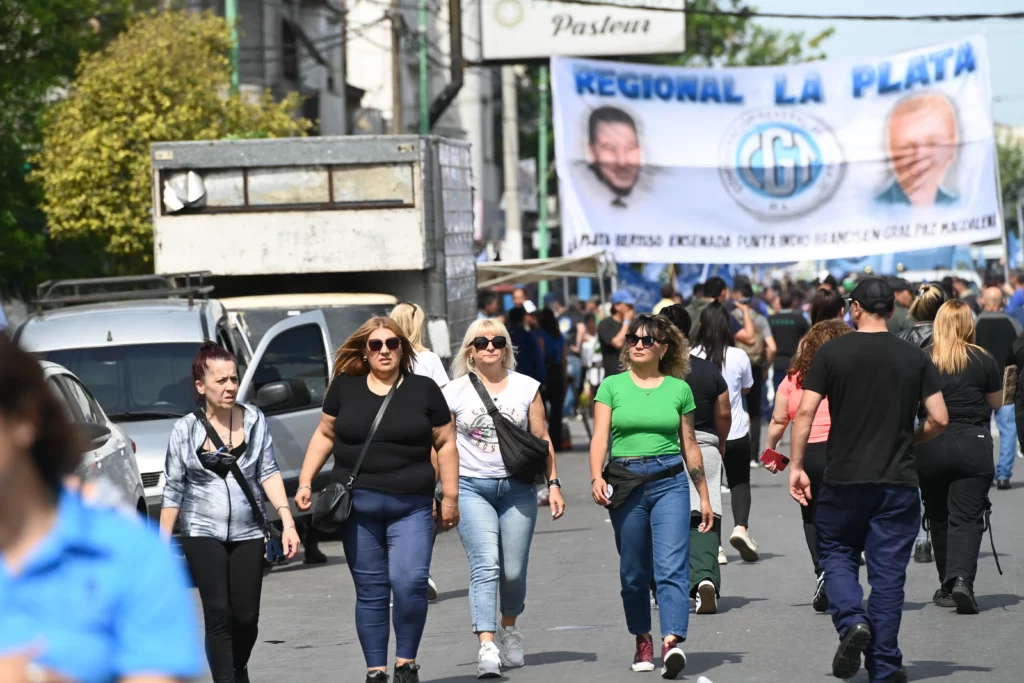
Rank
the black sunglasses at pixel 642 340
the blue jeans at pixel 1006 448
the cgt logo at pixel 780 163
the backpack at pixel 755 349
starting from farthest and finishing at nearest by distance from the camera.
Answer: the cgt logo at pixel 780 163 → the backpack at pixel 755 349 → the blue jeans at pixel 1006 448 → the black sunglasses at pixel 642 340

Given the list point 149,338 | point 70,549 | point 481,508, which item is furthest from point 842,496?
point 149,338

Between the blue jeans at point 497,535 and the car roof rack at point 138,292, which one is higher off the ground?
the car roof rack at point 138,292

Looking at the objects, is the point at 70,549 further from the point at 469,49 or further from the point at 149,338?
the point at 469,49

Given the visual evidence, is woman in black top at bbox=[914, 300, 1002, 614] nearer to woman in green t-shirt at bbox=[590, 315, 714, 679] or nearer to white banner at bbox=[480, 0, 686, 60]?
woman in green t-shirt at bbox=[590, 315, 714, 679]

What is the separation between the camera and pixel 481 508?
798cm

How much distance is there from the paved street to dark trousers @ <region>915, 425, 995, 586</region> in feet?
1.05

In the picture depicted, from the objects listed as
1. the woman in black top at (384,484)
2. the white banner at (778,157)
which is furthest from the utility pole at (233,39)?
the woman in black top at (384,484)

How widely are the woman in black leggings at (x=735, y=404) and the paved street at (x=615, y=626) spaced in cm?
31

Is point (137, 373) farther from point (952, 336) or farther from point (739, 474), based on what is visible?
point (952, 336)

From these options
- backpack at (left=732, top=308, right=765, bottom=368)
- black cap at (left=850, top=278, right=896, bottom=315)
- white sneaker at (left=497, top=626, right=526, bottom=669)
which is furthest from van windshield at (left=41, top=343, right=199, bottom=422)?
backpack at (left=732, top=308, right=765, bottom=368)

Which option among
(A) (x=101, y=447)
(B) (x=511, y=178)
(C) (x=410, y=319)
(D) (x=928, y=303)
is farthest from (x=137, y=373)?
(B) (x=511, y=178)

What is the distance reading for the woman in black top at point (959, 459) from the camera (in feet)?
29.4

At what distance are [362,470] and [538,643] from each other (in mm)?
1921

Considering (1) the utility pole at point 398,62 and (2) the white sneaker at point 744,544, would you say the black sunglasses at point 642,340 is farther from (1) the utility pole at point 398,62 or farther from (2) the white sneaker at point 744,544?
(1) the utility pole at point 398,62
